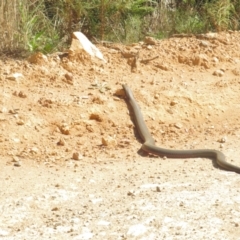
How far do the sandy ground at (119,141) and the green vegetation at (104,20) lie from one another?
0.45 m

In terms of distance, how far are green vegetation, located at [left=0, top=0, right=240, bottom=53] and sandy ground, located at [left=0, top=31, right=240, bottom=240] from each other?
0.45 meters

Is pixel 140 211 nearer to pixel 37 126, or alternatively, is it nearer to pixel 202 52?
pixel 37 126

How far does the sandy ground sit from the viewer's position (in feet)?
17.3

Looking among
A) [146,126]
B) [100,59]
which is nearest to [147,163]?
[146,126]

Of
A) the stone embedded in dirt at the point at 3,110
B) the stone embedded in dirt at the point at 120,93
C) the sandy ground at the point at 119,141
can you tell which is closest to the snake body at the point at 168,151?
the sandy ground at the point at 119,141

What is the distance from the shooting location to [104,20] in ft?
31.2

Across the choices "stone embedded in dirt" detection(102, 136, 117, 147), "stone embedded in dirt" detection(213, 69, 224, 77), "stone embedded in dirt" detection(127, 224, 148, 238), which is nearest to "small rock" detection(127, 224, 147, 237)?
"stone embedded in dirt" detection(127, 224, 148, 238)

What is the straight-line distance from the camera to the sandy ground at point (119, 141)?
5.27 meters

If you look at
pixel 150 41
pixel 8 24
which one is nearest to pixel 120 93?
pixel 150 41

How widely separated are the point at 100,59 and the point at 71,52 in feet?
1.36

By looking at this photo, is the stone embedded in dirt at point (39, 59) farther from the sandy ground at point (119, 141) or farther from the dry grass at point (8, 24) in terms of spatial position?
the dry grass at point (8, 24)

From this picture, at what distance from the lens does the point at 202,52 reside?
30.1 feet

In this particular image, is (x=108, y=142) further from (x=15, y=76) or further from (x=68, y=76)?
(x=15, y=76)

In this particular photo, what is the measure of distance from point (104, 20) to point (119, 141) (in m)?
2.62
